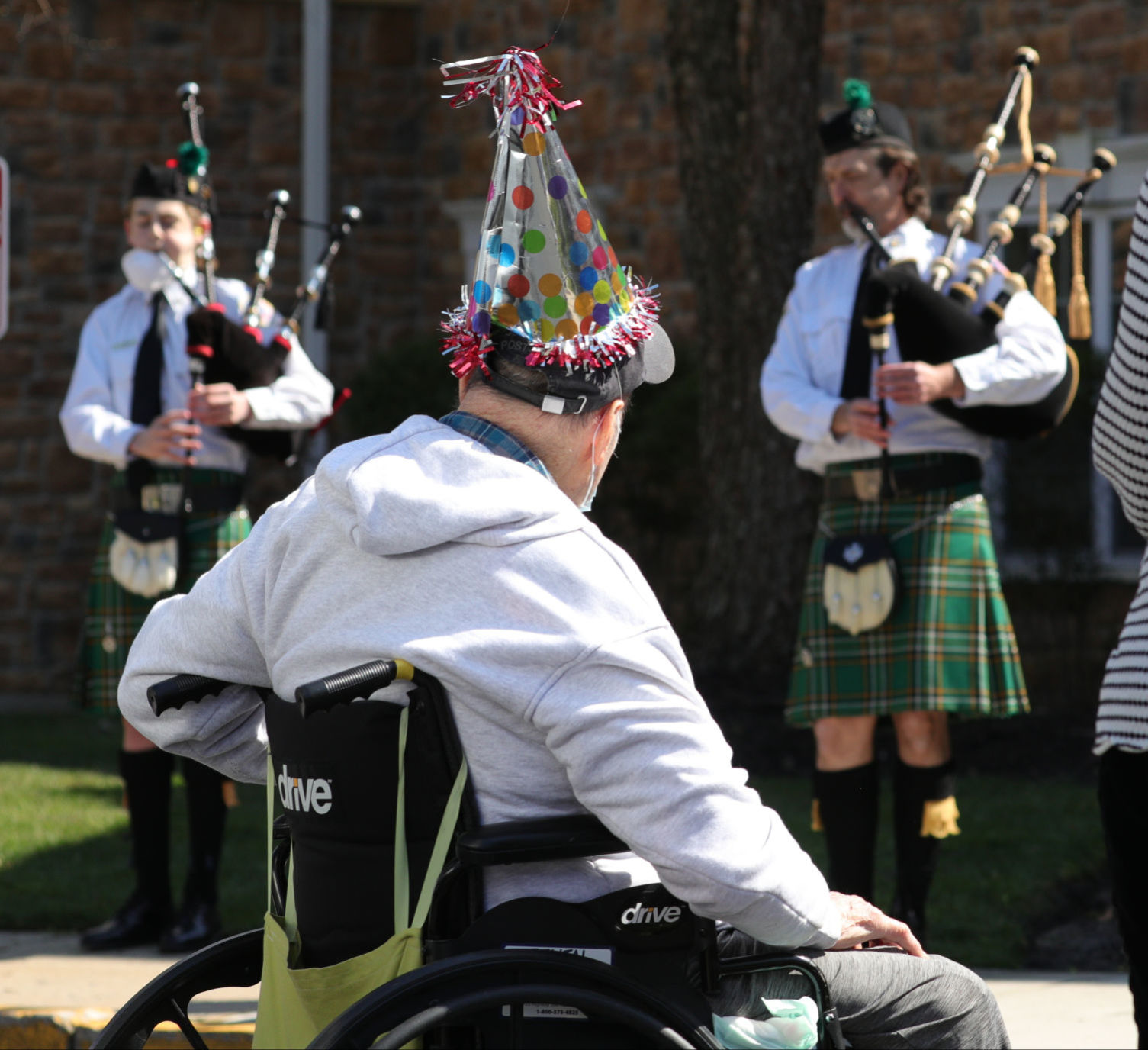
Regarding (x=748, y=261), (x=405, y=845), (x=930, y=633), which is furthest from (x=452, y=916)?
(x=748, y=261)

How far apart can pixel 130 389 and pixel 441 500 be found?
305cm

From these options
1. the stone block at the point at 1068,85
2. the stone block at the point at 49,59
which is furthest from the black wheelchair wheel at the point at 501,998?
the stone block at the point at 49,59

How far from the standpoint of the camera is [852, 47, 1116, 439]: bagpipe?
159 inches

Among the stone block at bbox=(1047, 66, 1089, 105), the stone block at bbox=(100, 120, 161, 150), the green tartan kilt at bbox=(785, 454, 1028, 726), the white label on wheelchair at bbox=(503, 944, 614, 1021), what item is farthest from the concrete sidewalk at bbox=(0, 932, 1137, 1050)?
the stone block at bbox=(100, 120, 161, 150)

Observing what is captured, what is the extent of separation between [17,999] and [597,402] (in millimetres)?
2484

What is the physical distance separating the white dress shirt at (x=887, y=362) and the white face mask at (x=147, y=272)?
1688 mm

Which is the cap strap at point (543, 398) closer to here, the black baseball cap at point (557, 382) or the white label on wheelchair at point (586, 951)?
the black baseball cap at point (557, 382)

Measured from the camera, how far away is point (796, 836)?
555 cm

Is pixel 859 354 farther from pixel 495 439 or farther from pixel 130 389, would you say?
pixel 495 439

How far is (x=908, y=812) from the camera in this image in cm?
411

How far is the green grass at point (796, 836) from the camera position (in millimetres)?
4660

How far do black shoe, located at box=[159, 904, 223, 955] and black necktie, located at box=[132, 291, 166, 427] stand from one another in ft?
4.22

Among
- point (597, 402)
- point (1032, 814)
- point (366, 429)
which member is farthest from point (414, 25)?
point (597, 402)

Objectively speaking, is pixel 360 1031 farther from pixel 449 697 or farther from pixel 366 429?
pixel 366 429
